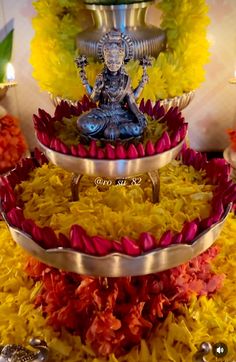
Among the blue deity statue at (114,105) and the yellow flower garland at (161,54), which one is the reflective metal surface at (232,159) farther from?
the blue deity statue at (114,105)

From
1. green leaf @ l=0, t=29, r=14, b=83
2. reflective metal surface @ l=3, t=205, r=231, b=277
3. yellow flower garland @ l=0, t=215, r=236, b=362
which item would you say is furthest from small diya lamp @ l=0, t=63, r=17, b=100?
reflective metal surface @ l=3, t=205, r=231, b=277

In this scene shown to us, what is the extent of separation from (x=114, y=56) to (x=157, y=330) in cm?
53

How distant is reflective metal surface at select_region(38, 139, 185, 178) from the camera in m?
0.78

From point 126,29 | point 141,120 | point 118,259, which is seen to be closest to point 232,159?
point 126,29

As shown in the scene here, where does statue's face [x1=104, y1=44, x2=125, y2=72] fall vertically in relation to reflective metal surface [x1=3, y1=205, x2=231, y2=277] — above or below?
above

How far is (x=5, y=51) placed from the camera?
182 centimetres

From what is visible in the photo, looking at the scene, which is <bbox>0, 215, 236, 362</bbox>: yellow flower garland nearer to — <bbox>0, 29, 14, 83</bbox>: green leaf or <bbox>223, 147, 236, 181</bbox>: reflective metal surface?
<bbox>223, 147, 236, 181</bbox>: reflective metal surface

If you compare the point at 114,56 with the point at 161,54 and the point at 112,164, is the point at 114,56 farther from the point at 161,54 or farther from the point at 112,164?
the point at 161,54

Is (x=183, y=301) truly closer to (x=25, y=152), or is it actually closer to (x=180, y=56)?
(x=180, y=56)

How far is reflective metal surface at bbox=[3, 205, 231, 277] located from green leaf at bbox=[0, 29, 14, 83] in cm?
119

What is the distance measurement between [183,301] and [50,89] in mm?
920

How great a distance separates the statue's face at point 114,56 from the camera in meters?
0.79

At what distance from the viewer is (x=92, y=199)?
897 mm

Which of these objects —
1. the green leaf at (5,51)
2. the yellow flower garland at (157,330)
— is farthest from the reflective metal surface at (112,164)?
the green leaf at (5,51)
